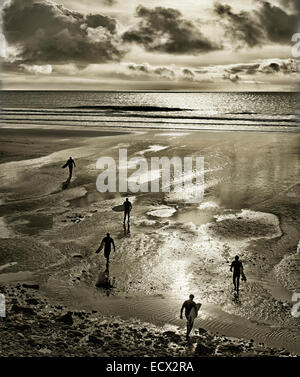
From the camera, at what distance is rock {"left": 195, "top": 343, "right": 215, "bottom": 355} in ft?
28.5

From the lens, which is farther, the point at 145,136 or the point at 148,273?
the point at 145,136

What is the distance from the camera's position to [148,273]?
12.5m

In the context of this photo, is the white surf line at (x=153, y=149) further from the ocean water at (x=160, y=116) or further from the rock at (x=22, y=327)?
the rock at (x=22, y=327)

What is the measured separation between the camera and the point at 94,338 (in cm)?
901

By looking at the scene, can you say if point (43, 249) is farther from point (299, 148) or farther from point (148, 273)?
point (299, 148)

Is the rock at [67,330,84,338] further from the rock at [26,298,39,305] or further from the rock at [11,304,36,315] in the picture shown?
the rock at [26,298,39,305]

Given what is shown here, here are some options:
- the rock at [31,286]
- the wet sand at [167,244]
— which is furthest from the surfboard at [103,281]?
the rock at [31,286]

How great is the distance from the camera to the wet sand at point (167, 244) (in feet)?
Answer: 34.8

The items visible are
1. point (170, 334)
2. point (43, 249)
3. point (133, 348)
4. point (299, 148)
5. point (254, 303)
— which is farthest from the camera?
point (299, 148)

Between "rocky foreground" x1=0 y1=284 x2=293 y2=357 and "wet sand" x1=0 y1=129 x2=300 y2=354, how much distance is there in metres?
0.44

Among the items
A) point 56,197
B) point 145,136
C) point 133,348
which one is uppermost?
point 145,136

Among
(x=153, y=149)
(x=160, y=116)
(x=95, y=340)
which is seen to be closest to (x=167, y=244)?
(x=95, y=340)

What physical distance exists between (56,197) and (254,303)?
11825 mm
